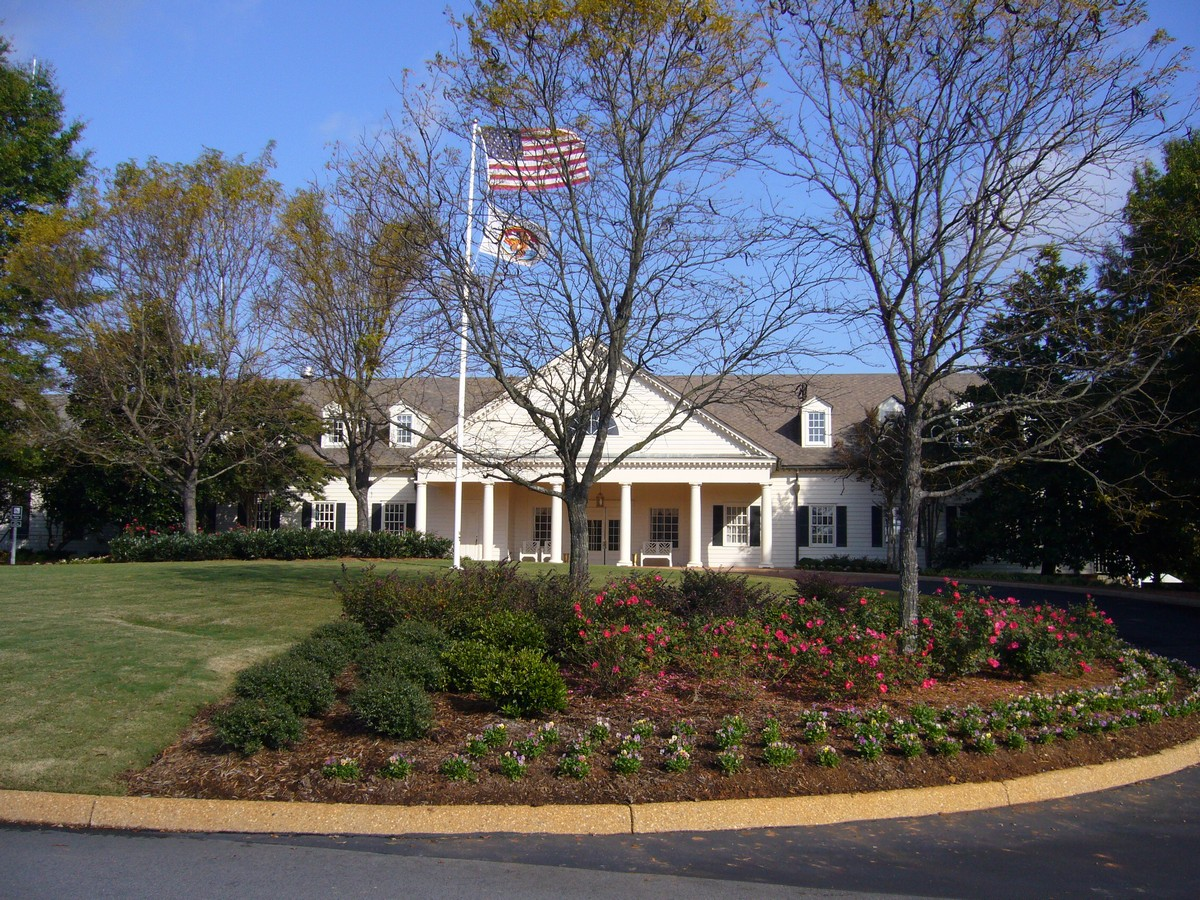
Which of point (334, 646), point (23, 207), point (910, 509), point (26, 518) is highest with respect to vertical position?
point (23, 207)

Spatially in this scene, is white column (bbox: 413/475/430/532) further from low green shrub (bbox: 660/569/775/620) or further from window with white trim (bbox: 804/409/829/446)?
low green shrub (bbox: 660/569/775/620)

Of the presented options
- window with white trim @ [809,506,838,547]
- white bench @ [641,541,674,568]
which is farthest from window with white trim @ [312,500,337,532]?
window with white trim @ [809,506,838,547]

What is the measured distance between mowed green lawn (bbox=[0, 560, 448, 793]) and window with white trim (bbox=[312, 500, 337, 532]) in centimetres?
1638

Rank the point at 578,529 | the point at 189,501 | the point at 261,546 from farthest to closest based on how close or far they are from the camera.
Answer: the point at 189,501 < the point at 261,546 < the point at 578,529

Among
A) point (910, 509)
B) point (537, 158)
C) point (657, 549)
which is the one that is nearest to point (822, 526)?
point (657, 549)

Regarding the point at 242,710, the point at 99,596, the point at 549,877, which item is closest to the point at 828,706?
the point at 549,877

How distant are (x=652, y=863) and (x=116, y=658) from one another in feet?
21.0

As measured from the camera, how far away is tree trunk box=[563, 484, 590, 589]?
1113cm

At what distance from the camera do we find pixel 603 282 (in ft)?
37.1

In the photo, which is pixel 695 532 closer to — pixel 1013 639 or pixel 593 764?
pixel 1013 639

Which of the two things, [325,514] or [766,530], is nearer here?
[766,530]

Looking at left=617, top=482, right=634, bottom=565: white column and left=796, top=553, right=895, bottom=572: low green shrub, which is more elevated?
left=617, top=482, right=634, bottom=565: white column

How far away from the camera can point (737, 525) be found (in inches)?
1227

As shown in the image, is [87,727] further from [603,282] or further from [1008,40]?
[1008,40]
